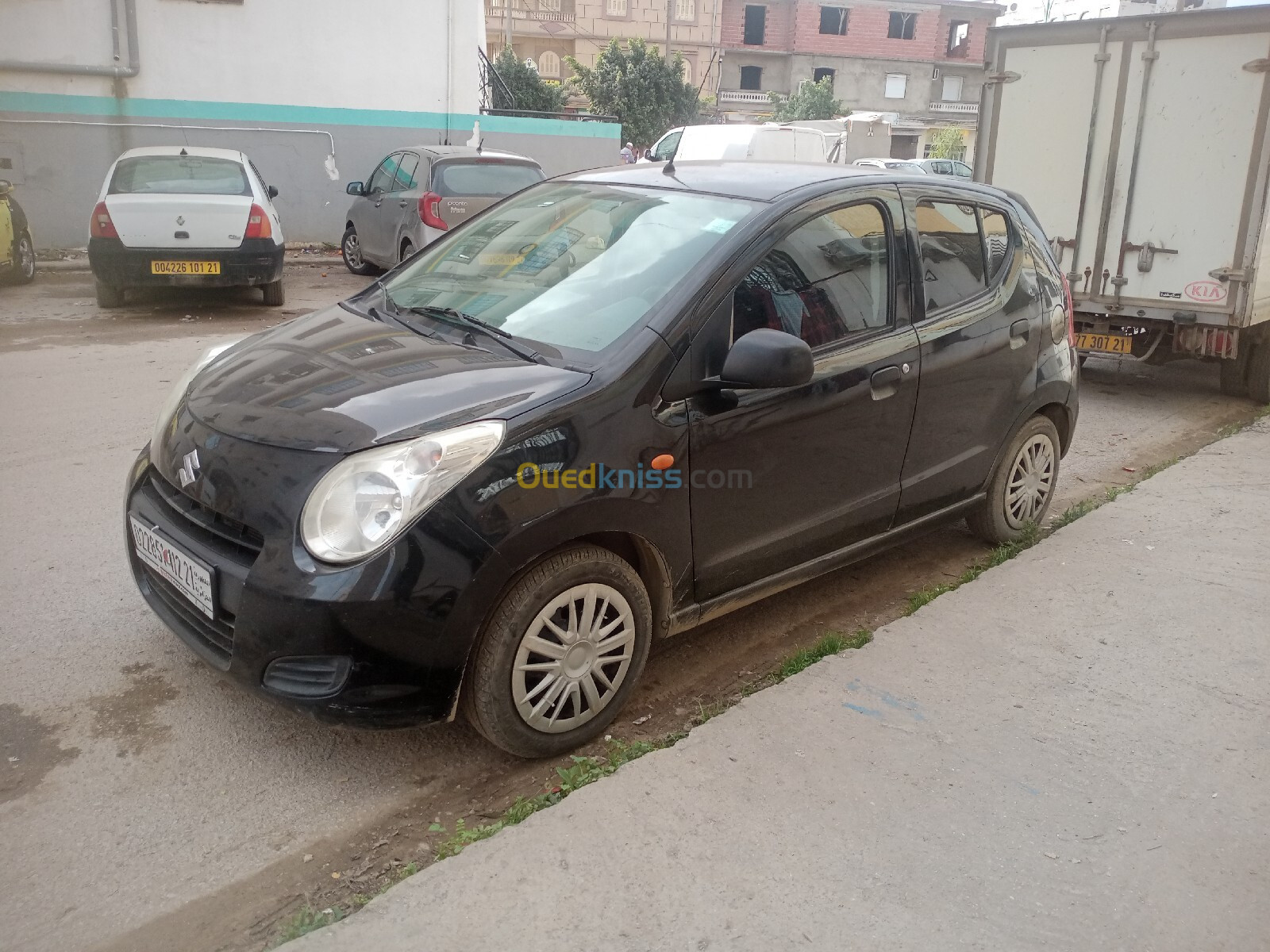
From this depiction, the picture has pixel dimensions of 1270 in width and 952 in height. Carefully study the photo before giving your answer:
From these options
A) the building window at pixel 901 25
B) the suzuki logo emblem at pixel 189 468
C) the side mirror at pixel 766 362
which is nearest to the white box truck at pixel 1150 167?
the side mirror at pixel 766 362

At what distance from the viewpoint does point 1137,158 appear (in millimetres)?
8172

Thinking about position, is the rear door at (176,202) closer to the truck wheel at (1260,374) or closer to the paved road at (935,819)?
the paved road at (935,819)

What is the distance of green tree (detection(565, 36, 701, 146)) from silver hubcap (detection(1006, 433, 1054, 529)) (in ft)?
105

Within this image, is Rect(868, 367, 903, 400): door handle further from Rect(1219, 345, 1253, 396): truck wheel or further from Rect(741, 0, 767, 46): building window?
Rect(741, 0, 767, 46): building window

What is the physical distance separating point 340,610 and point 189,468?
0.78 meters

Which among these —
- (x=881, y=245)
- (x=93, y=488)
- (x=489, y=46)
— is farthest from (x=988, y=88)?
(x=489, y=46)

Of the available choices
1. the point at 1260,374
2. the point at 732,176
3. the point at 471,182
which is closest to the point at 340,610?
the point at 732,176

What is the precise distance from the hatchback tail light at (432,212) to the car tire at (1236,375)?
764 cm

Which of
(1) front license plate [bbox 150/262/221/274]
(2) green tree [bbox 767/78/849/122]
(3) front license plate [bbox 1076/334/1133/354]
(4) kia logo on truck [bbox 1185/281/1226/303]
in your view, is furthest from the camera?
(2) green tree [bbox 767/78/849/122]

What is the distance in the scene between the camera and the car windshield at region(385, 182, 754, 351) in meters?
3.54

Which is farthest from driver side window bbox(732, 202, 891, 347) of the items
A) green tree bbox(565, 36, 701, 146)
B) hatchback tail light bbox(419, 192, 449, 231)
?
green tree bbox(565, 36, 701, 146)

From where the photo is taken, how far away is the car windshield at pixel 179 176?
1046cm

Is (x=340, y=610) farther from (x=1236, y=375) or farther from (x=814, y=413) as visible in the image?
(x=1236, y=375)

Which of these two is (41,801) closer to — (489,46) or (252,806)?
(252,806)
